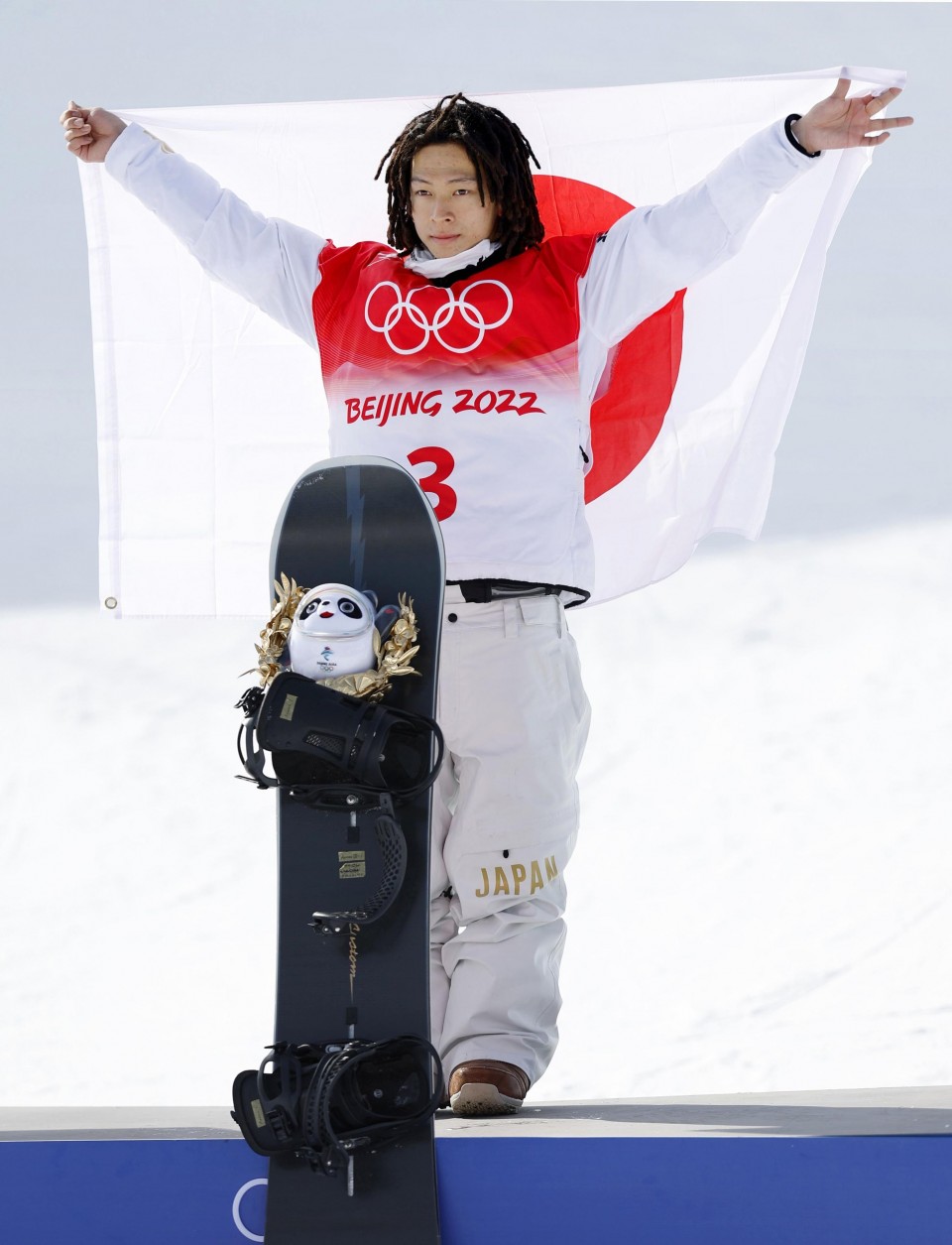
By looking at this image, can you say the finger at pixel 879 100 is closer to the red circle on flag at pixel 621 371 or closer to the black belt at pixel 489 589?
the red circle on flag at pixel 621 371

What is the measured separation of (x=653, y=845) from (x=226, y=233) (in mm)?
3310

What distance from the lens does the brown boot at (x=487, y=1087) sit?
6.29 ft

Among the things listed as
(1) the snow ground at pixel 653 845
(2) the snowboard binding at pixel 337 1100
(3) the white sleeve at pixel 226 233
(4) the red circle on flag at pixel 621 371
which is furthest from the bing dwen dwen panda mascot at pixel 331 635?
(1) the snow ground at pixel 653 845

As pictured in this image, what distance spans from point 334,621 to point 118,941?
11.2 ft

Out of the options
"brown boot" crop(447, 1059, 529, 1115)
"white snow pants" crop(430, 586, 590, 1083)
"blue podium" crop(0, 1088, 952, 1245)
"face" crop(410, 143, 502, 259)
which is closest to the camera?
"blue podium" crop(0, 1088, 952, 1245)

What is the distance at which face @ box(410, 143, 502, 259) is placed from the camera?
228cm

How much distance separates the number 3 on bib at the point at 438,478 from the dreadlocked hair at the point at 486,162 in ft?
1.14

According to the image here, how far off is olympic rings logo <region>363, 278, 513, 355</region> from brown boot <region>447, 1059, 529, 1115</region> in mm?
1027

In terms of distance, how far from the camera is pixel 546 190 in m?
2.80

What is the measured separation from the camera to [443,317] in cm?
225

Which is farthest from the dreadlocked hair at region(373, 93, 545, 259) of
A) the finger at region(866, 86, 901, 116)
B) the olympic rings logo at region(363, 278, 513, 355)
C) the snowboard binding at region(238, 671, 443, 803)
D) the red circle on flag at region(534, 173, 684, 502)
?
the snowboard binding at region(238, 671, 443, 803)

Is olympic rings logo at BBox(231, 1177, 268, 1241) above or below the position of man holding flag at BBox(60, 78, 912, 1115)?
below

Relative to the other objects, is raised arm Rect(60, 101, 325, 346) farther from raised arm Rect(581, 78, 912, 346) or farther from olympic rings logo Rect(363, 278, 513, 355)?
raised arm Rect(581, 78, 912, 346)

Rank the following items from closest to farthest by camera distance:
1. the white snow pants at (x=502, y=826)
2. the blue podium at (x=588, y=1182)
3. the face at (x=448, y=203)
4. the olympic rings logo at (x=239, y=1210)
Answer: the blue podium at (x=588, y=1182) < the olympic rings logo at (x=239, y=1210) < the white snow pants at (x=502, y=826) < the face at (x=448, y=203)
